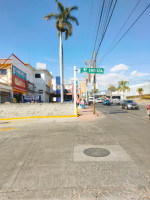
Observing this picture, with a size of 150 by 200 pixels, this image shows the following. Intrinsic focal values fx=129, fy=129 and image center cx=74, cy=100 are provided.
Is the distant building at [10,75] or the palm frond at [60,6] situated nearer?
the distant building at [10,75]

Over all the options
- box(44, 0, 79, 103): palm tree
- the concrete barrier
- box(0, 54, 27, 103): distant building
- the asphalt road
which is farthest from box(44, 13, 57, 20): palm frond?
the asphalt road

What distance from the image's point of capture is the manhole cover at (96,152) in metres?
4.21

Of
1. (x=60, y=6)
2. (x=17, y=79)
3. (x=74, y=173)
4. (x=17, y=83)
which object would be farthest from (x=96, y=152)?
(x=60, y=6)

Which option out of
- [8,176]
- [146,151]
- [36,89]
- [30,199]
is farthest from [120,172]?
[36,89]

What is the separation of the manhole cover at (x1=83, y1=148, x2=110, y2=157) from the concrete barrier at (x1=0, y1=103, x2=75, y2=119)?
943 centimetres

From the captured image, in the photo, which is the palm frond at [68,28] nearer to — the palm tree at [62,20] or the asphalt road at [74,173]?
the palm tree at [62,20]

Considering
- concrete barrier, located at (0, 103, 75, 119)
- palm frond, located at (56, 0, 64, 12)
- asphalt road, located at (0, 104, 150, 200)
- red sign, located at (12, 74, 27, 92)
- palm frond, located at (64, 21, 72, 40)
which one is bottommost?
asphalt road, located at (0, 104, 150, 200)

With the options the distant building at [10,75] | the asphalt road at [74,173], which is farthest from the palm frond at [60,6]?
the asphalt road at [74,173]

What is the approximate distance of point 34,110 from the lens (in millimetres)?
13531

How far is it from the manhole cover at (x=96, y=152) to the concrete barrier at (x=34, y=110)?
943 centimetres

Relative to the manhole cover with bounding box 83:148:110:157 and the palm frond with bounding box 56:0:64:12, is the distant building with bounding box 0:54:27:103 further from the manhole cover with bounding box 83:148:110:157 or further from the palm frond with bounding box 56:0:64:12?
the manhole cover with bounding box 83:148:110:157

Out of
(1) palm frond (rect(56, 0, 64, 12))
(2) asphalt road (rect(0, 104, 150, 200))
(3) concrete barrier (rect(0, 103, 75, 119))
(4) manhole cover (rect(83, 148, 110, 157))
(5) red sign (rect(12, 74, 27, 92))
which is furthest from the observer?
(1) palm frond (rect(56, 0, 64, 12))

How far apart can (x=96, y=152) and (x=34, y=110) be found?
1043 centimetres

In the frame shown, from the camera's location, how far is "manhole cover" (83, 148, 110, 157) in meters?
4.21
